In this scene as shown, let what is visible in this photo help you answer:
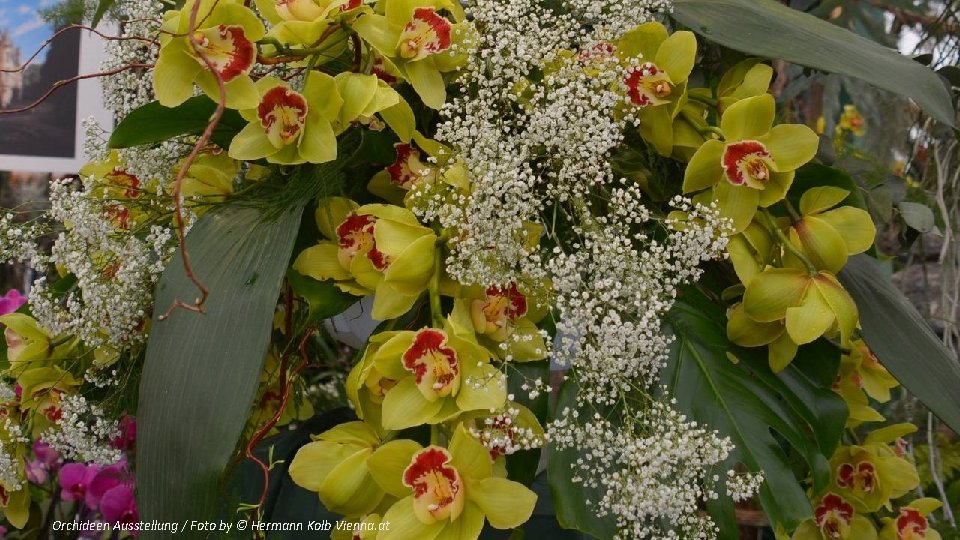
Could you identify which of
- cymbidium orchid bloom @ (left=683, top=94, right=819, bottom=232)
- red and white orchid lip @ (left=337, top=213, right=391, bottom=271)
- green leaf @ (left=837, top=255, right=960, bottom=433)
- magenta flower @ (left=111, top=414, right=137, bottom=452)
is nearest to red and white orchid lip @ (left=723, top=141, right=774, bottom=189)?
cymbidium orchid bloom @ (left=683, top=94, right=819, bottom=232)

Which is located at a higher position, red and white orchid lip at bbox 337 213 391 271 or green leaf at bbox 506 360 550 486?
red and white orchid lip at bbox 337 213 391 271

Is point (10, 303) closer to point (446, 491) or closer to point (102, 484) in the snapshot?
point (102, 484)

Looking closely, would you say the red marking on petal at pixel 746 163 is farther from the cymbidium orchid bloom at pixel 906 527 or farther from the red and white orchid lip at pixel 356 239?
the cymbidium orchid bloom at pixel 906 527

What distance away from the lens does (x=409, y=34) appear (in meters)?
0.50

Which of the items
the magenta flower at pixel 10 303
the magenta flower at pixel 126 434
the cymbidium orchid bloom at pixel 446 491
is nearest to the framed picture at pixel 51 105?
the magenta flower at pixel 10 303

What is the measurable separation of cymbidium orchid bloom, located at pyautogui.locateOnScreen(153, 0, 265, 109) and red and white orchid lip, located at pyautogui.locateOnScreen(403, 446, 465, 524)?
22 centimetres

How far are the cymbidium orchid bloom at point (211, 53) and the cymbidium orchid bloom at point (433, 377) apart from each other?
17cm

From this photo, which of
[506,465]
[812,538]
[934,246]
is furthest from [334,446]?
[934,246]

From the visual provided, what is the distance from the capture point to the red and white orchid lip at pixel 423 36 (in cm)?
50

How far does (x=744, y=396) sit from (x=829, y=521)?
0.17m

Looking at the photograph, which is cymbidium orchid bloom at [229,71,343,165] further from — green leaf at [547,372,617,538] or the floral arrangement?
green leaf at [547,372,617,538]

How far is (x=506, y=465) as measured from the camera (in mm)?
523

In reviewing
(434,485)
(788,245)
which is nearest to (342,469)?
(434,485)

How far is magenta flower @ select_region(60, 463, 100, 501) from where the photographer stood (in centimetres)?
89
